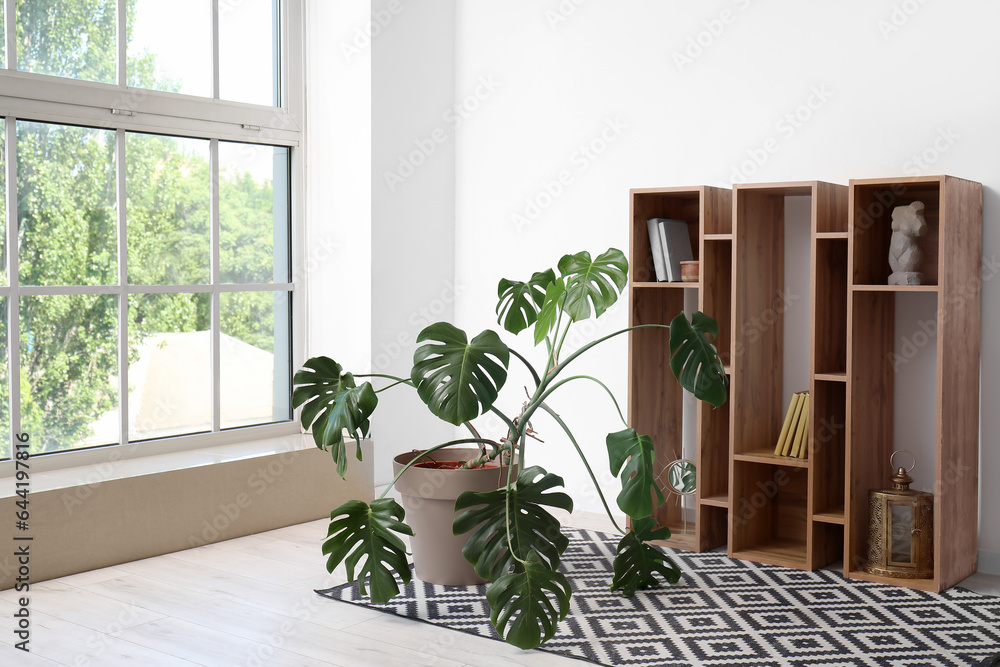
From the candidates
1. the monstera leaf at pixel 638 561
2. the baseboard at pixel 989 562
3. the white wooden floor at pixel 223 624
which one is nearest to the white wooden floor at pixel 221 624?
the white wooden floor at pixel 223 624

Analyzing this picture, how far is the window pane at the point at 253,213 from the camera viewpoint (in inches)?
167

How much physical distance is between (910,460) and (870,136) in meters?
1.20

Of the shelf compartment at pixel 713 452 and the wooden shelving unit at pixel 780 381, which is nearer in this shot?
the wooden shelving unit at pixel 780 381

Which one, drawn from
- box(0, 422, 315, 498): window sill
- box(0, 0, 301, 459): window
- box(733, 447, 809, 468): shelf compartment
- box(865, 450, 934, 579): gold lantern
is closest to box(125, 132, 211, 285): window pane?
box(0, 0, 301, 459): window

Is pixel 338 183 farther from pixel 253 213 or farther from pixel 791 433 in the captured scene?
pixel 791 433

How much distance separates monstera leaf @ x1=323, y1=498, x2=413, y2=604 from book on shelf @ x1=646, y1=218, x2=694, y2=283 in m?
1.46

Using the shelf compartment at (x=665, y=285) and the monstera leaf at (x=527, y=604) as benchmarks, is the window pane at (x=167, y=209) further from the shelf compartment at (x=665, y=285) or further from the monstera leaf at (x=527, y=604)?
the monstera leaf at (x=527, y=604)

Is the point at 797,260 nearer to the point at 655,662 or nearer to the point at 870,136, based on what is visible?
the point at 870,136

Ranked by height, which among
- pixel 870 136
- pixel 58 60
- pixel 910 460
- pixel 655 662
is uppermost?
pixel 58 60

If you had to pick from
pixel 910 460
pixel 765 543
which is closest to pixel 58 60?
pixel 765 543

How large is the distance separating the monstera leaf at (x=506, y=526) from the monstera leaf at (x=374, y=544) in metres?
0.19

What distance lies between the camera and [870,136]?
11.8ft

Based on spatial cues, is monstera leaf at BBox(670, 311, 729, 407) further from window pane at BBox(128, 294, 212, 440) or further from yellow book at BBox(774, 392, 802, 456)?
window pane at BBox(128, 294, 212, 440)

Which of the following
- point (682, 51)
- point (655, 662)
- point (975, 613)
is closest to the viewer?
point (655, 662)
